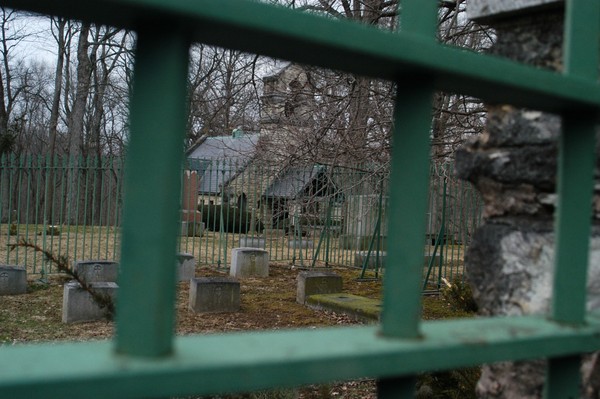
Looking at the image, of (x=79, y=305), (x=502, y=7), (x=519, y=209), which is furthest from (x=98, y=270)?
(x=502, y=7)

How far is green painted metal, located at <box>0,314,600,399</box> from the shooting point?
0.70 m

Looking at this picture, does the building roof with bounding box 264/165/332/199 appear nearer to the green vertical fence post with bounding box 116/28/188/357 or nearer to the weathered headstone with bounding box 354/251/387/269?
the weathered headstone with bounding box 354/251/387/269

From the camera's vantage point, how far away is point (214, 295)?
8023 mm

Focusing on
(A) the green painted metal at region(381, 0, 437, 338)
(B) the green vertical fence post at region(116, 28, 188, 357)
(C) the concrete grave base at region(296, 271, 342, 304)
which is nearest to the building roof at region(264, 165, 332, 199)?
(C) the concrete grave base at region(296, 271, 342, 304)

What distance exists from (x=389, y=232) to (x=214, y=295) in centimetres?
721

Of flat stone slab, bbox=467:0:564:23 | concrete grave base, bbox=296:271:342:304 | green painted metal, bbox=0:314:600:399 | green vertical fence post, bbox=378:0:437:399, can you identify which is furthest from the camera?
concrete grave base, bbox=296:271:342:304

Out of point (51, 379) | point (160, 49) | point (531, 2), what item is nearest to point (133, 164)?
point (160, 49)

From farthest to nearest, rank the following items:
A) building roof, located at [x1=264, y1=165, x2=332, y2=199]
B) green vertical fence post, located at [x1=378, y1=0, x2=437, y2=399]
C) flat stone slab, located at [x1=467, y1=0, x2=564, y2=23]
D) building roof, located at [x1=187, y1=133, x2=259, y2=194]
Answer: building roof, located at [x1=264, y1=165, x2=332, y2=199] < building roof, located at [x1=187, y1=133, x2=259, y2=194] < flat stone slab, located at [x1=467, y1=0, x2=564, y2=23] < green vertical fence post, located at [x1=378, y1=0, x2=437, y2=399]

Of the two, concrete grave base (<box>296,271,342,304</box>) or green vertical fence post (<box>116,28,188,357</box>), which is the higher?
green vertical fence post (<box>116,28,188,357</box>)

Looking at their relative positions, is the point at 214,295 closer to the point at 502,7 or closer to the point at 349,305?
the point at 349,305

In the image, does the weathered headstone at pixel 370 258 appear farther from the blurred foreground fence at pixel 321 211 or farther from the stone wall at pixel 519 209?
the stone wall at pixel 519 209

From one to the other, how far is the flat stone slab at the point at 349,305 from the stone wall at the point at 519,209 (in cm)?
493

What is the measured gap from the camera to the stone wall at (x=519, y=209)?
66.3 inches

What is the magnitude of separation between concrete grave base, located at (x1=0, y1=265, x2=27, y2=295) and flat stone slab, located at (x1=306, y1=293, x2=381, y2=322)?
3.98m
